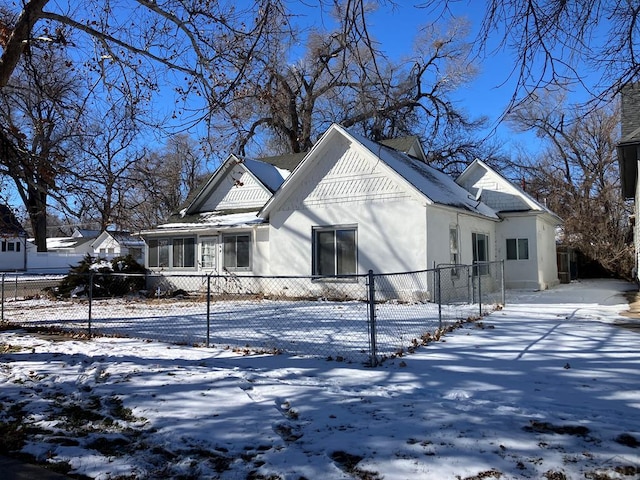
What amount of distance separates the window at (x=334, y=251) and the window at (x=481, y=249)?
201 inches

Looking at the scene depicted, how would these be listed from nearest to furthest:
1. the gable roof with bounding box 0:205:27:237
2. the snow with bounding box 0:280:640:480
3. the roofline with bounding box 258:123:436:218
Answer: the snow with bounding box 0:280:640:480 → the gable roof with bounding box 0:205:27:237 → the roofline with bounding box 258:123:436:218

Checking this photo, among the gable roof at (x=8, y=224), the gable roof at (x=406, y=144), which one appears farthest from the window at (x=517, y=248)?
the gable roof at (x=8, y=224)

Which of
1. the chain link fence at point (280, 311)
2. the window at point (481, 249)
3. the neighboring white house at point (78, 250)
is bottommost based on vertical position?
the chain link fence at point (280, 311)

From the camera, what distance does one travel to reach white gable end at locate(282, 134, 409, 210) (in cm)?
1498

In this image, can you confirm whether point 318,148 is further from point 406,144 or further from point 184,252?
point 184,252

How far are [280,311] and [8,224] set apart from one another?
21.4 ft

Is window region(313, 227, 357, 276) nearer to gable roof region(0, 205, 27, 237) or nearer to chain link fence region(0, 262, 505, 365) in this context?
chain link fence region(0, 262, 505, 365)

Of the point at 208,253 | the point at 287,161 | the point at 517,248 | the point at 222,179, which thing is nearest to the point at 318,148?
the point at 208,253

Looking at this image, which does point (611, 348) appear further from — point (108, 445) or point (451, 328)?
point (108, 445)

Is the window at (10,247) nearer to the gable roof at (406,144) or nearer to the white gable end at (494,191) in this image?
the gable roof at (406,144)

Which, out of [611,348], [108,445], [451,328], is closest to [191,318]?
[451,328]

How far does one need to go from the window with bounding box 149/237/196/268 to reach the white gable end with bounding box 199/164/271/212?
218 cm

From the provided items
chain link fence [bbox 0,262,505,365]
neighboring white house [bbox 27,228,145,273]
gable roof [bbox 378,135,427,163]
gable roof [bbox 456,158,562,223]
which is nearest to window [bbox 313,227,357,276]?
chain link fence [bbox 0,262,505,365]

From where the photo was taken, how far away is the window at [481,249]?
59.1ft
